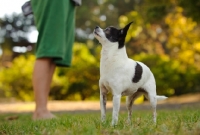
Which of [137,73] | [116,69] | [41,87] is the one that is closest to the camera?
[116,69]

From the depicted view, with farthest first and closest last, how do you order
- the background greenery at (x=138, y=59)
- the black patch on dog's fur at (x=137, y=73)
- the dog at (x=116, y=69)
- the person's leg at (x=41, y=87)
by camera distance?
the background greenery at (x=138, y=59), the person's leg at (x=41, y=87), the black patch on dog's fur at (x=137, y=73), the dog at (x=116, y=69)

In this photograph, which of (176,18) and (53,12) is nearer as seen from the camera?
(53,12)

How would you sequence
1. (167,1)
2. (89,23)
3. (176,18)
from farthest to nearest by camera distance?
(89,23), (176,18), (167,1)

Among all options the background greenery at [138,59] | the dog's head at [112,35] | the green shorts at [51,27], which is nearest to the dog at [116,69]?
the dog's head at [112,35]

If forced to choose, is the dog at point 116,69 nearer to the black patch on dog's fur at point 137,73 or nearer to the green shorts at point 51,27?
the black patch on dog's fur at point 137,73

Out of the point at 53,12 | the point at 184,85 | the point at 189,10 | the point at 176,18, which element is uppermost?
the point at 176,18

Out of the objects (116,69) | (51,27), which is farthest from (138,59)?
(116,69)

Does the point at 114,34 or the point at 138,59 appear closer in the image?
the point at 114,34

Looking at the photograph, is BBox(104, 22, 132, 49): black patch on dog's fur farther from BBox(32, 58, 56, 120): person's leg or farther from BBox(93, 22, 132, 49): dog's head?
BBox(32, 58, 56, 120): person's leg

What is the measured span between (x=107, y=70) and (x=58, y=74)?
935cm

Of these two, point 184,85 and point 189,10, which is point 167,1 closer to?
point 189,10

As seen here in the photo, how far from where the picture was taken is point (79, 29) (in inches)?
735

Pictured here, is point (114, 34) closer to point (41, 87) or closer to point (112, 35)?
point (112, 35)

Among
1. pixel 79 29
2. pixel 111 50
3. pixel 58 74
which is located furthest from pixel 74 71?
pixel 111 50
